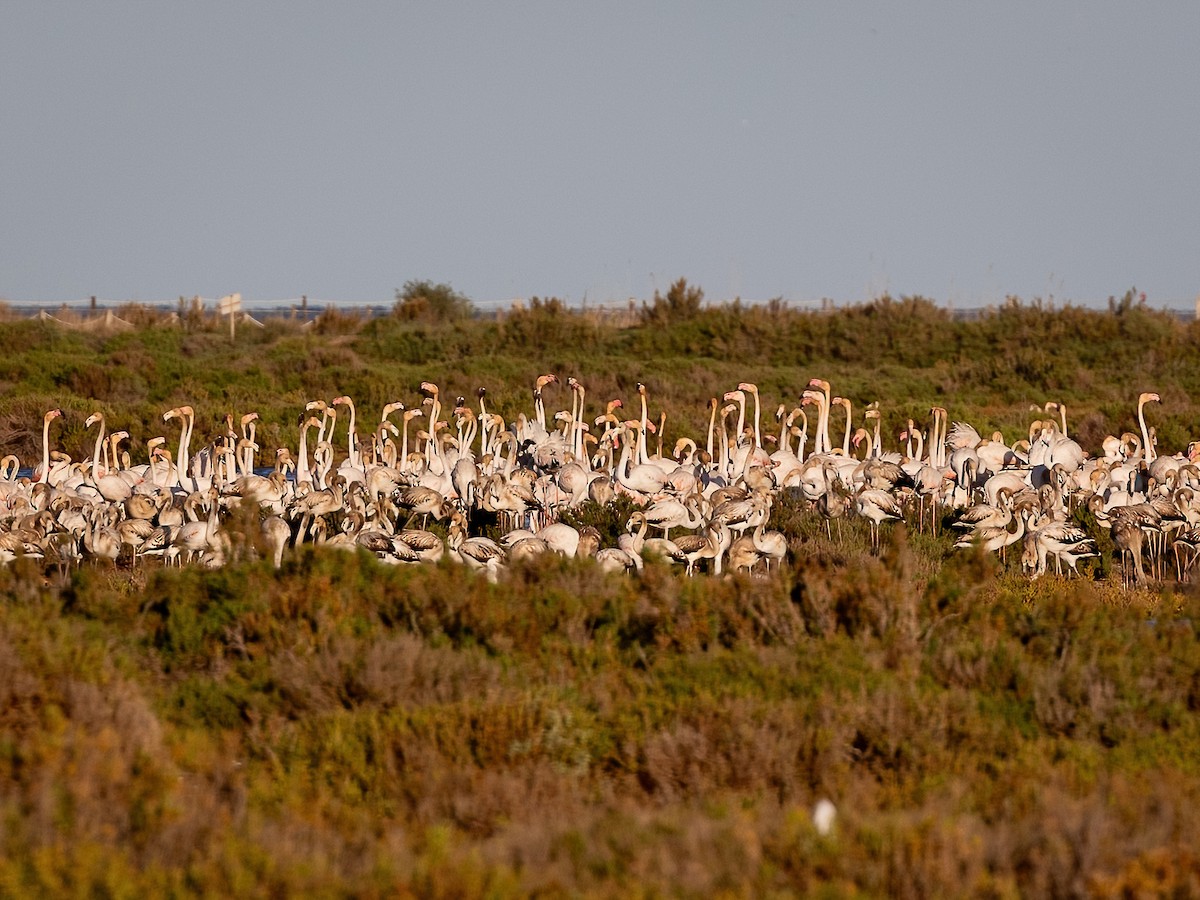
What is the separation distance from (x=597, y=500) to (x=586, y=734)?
775cm

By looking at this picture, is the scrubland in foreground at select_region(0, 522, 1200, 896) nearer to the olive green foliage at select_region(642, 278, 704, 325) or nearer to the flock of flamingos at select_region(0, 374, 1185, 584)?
the flock of flamingos at select_region(0, 374, 1185, 584)

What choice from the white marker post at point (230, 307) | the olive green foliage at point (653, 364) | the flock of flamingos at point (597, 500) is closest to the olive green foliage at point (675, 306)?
the olive green foliage at point (653, 364)

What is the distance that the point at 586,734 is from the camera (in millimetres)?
6898

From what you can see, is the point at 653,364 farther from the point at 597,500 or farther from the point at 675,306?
the point at 597,500

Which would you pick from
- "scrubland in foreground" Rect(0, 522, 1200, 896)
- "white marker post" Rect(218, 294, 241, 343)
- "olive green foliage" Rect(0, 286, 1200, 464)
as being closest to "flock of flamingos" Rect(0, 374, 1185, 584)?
"scrubland in foreground" Rect(0, 522, 1200, 896)

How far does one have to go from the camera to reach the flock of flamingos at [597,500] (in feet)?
39.8

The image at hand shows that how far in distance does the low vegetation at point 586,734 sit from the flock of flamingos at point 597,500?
86.3 inches

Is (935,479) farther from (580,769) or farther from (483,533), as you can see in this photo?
(580,769)

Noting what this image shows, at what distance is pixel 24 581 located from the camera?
822 cm

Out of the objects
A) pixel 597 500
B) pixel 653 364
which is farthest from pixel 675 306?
pixel 597 500

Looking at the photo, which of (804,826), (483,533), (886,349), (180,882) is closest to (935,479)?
(483,533)

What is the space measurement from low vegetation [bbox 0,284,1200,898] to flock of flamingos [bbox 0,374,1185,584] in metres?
2.19

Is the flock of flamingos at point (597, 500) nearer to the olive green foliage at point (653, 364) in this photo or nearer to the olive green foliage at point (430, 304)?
the olive green foliage at point (653, 364)

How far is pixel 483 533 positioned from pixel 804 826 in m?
9.79
